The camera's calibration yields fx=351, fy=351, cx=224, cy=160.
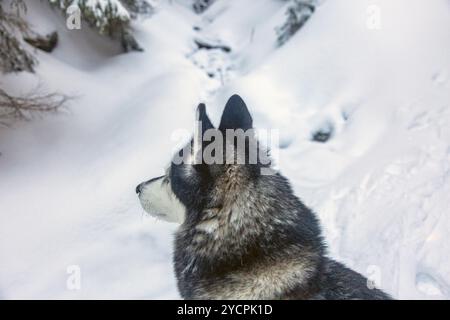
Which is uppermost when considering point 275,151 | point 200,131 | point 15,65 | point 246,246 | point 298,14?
point 298,14

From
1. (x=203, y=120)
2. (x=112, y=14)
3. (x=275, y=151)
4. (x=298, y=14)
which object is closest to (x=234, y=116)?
(x=203, y=120)

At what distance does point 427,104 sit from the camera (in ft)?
18.4

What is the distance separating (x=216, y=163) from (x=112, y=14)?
7.19m

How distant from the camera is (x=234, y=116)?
6.54 ft

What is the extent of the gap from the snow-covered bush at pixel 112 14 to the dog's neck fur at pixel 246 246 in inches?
269

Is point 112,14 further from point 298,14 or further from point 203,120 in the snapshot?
point 203,120

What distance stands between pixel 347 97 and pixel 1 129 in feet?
20.1

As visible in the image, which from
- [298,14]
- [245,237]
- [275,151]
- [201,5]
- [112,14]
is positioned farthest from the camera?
[201,5]

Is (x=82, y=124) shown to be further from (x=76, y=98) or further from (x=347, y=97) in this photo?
(x=347, y=97)

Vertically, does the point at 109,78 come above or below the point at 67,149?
above

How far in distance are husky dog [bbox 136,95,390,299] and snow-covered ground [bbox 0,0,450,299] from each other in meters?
1.80

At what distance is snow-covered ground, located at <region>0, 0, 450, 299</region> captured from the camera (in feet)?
12.8

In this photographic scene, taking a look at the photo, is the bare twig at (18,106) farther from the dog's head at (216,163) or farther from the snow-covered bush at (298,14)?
the snow-covered bush at (298,14)

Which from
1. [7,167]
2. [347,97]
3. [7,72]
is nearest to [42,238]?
[7,167]
